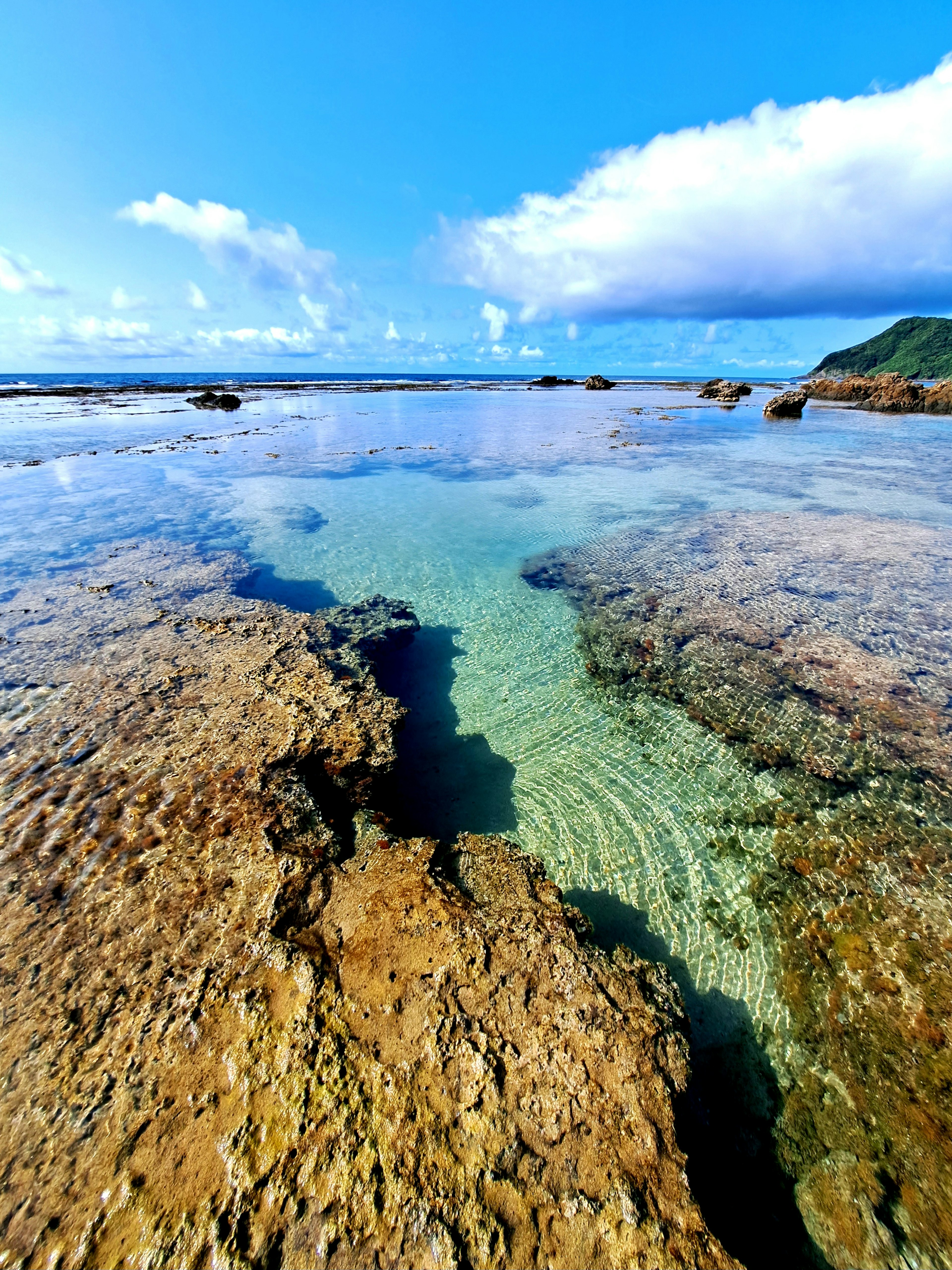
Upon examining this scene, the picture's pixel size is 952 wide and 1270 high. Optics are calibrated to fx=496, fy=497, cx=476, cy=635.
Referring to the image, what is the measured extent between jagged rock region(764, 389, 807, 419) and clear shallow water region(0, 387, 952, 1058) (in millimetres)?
8170

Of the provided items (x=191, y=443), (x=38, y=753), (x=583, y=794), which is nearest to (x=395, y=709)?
(x=583, y=794)

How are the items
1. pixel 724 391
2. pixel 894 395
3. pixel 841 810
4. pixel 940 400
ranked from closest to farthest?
pixel 841 810
pixel 940 400
pixel 894 395
pixel 724 391

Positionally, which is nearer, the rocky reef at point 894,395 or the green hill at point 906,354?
the rocky reef at point 894,395

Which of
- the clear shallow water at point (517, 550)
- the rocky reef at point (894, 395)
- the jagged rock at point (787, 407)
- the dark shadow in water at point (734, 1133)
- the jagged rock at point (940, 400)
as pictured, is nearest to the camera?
the dark shadow in water at point (734, 1133)

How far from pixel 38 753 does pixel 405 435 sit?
38.7 meters

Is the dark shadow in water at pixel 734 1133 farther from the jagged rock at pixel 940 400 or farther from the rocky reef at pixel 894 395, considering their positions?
the jagged rock at pixel 940 400

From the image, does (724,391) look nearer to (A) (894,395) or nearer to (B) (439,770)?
(A) (894,395)

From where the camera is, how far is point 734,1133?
A: 398cm

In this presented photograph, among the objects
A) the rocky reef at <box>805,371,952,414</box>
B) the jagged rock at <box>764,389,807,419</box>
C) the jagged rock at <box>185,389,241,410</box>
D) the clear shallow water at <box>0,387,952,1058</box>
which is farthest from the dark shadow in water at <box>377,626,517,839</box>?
the rocky reef at <box>805,371,952,414</box>

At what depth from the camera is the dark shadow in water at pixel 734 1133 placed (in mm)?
3322

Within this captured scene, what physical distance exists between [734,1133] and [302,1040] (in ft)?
11.5

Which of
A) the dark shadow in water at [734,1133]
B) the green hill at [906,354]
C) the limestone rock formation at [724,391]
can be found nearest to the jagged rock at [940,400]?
the limestone rock formation at [724,391]

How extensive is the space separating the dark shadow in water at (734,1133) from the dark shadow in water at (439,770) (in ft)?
7.37

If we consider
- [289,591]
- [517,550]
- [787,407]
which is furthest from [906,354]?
[289,591]
